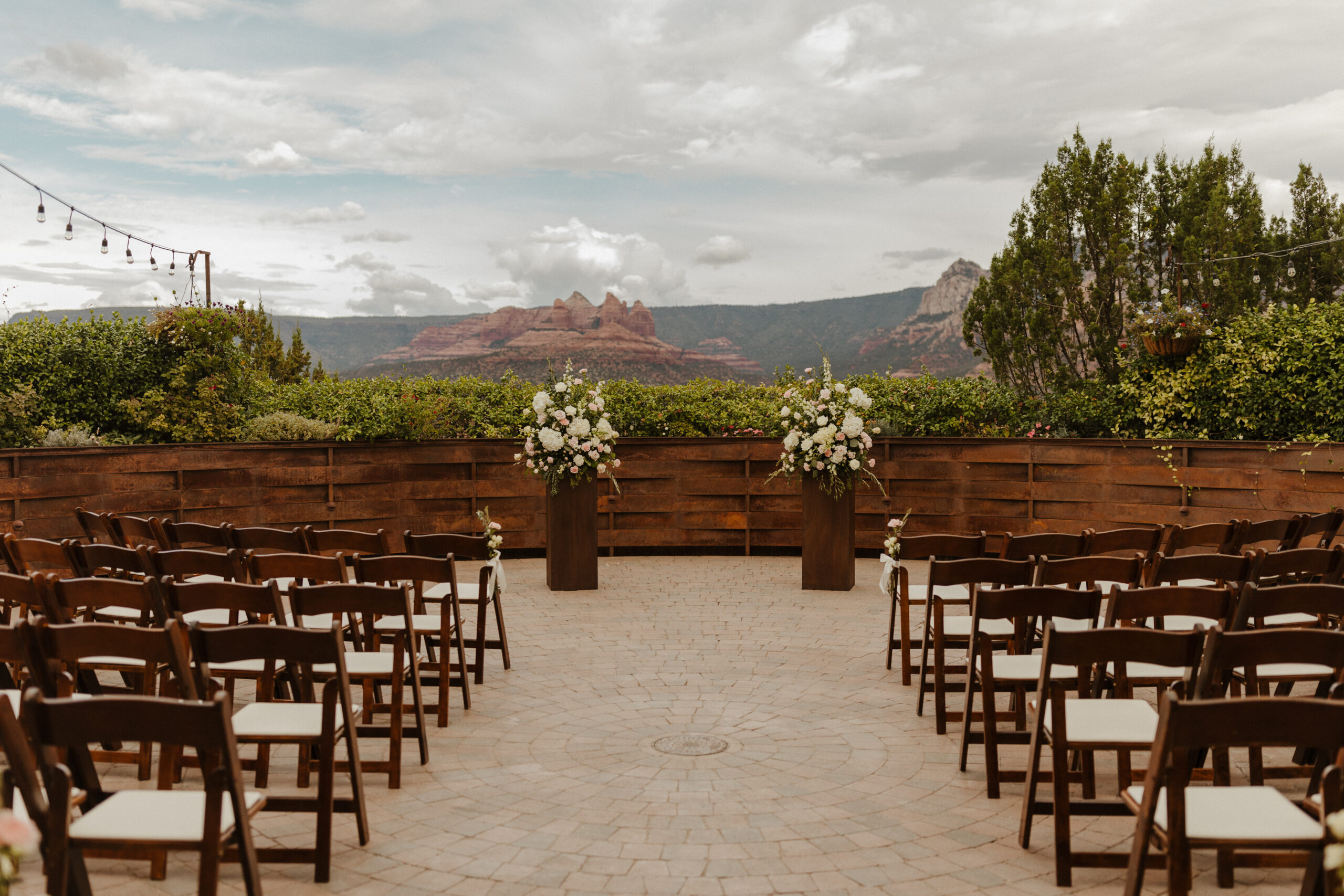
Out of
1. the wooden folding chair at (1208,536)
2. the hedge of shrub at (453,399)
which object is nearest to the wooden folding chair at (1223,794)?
the wooden folding chair at (1208,536)

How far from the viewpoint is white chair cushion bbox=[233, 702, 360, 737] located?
3.50 m

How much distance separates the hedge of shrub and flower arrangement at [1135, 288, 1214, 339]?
224 millimetres

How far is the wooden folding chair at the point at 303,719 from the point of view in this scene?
331 centimetres

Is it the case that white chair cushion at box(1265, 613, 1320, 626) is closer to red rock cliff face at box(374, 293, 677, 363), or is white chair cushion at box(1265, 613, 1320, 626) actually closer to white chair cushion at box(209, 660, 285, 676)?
white chair cushion at box(209, 660, 285, 676)

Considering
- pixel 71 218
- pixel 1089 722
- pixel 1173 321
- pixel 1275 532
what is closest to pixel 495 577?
pixel 1089 722

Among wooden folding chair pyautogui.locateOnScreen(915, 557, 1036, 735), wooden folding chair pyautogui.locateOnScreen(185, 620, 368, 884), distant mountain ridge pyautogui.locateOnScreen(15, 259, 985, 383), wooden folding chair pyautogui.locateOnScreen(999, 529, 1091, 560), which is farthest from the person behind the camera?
distant mountain ridge pyautogui.locateOnScreen(15, 259, 985, 383)

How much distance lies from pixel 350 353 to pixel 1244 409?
50.2 m

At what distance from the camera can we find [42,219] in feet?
38.5

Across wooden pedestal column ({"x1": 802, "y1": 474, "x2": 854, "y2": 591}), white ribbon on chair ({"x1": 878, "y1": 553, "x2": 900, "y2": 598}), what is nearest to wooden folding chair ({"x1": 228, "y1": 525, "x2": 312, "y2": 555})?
white ribbon on chair ({"x1": 878, "y1": 553, "x2": 900, "y2": 598})

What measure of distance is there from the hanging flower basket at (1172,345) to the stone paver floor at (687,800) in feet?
21.1

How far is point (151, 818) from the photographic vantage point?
278 cm

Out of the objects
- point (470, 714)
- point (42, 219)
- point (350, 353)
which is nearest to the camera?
point (470, 714)

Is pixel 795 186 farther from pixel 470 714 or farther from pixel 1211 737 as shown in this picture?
pixel 1211 737

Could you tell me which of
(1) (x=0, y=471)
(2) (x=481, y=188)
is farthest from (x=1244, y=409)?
(2) (x=481, y=188)
